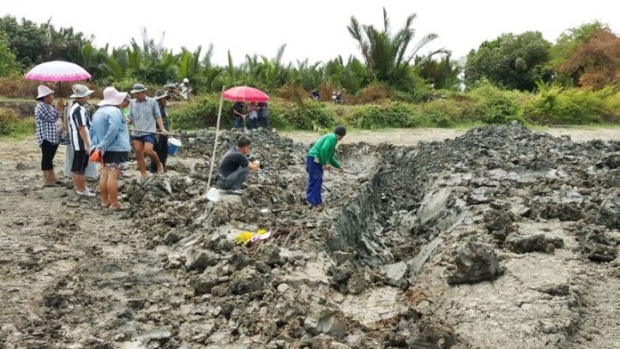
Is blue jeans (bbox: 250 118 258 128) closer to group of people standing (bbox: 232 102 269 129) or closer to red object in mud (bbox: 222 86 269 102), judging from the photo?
group of people standing (bbox: 232 102 269 129)

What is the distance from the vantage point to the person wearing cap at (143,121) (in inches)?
344

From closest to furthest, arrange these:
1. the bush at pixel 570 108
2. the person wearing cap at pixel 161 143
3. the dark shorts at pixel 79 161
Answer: the dark shorts at pixel 79 161
the person wearing cap at pixel 161 143
the bush at pixel 570 108

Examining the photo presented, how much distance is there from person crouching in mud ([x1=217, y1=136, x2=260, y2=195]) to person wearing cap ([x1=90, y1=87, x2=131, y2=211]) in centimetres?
134

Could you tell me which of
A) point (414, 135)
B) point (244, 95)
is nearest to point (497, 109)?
point (414, 135)

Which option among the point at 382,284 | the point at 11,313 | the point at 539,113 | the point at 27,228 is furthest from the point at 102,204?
the point at 539,113

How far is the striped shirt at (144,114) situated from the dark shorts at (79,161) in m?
1.18

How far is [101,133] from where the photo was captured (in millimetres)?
7273

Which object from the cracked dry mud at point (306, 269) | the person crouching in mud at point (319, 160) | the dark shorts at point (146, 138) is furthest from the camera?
the dark shorts at point (146, 138)

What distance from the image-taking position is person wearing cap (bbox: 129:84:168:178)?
8734mm

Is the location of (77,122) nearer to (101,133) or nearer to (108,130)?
(101,133)

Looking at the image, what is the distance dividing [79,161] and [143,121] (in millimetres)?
1337

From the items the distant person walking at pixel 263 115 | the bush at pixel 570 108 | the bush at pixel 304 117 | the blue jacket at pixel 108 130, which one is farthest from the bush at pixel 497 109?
the blue jacket at pixel 108 130


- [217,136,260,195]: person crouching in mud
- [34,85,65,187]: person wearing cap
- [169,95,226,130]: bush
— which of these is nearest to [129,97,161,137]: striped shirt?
[34,85,65,187]: person wearing cap

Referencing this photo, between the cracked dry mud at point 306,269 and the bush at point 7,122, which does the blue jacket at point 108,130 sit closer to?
the cracked dry mud at point 306,269
